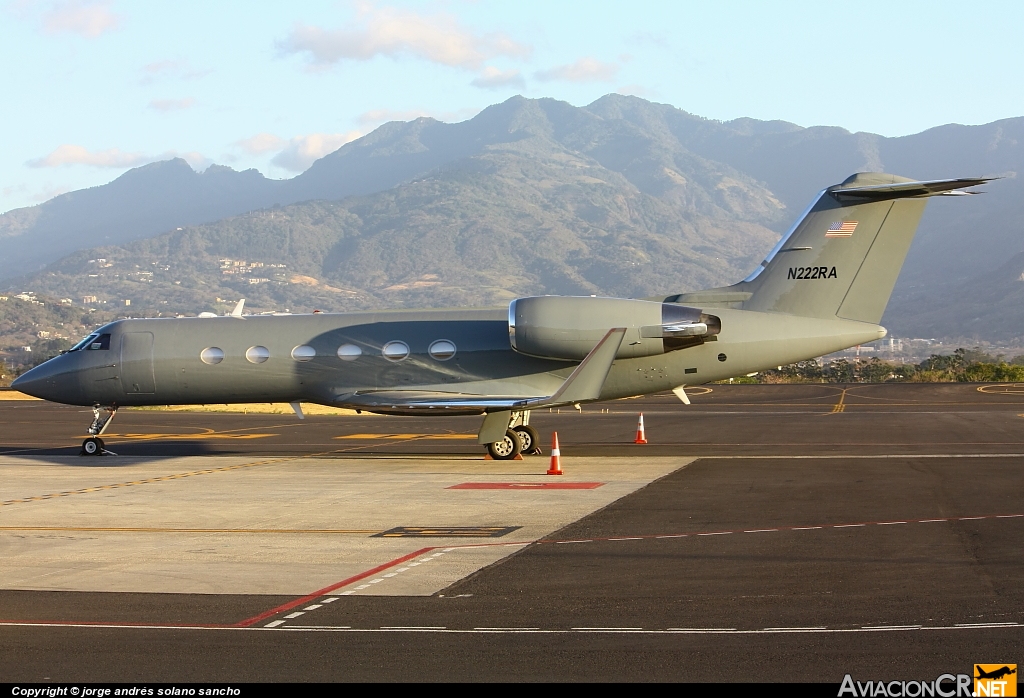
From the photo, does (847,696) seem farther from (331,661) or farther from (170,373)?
(170,373)

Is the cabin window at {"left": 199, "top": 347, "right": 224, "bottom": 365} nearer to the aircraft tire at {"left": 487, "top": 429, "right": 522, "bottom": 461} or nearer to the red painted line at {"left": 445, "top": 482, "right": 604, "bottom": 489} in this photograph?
the aircraft tire at {"left": 487, "top": 429, "right": 522, "bottom": 461}

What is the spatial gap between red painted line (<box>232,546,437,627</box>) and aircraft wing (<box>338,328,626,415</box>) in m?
9.13

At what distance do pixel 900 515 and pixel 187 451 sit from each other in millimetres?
18945

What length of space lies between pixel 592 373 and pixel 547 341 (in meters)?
1.85

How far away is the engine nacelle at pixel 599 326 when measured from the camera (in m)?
24.2

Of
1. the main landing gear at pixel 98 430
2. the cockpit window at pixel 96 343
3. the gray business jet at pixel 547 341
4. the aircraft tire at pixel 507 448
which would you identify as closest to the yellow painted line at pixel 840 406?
the gray business jet at pixel 547 341

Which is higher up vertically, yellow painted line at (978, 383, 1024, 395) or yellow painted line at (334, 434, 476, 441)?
yellow painted line at (334, 434, 476, 441)

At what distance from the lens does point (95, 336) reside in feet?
91.5

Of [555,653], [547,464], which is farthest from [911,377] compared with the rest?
[555,653]

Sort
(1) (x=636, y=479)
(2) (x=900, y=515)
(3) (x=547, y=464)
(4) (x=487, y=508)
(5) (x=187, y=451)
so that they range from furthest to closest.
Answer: (5) (x=187, y=451), (3) (x=547, y=464), (1) (x=636, y=479), (4) (x=487, y=508), (2) (x=900, y=515)

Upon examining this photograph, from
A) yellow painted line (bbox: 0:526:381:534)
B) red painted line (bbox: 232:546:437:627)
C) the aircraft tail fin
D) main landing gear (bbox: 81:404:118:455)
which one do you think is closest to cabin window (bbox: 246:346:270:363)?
Answer: main landing gear (bbox: 81:404:118:455)

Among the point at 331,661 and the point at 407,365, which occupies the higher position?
the point at 407,365

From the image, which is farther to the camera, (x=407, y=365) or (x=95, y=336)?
(x=95, y=336)

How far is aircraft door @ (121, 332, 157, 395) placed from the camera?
27.1 m
